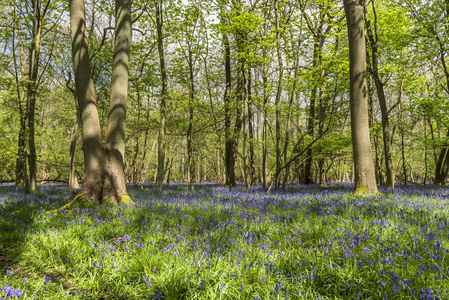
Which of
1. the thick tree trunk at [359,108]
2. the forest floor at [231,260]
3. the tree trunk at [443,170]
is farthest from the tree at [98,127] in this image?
the tree trunk at [443,170]

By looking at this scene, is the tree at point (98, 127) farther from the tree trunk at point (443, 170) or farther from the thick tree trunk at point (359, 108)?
the tree trunk at point (443, 170)

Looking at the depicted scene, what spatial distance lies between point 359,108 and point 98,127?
7441 mm

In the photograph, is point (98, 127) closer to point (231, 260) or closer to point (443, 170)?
point (231, 260)

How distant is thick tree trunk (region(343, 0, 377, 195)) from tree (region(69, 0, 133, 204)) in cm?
650

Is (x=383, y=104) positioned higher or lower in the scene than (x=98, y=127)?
higher

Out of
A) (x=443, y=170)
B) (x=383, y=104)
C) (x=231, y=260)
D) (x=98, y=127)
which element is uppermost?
(x=383, y=104)

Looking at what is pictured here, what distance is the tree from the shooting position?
602cm

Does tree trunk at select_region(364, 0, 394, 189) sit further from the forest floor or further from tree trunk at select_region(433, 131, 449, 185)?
tree trunk at select_region(433, 131, 449, 185)

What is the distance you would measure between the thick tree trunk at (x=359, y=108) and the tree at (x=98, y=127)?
21.3 feet

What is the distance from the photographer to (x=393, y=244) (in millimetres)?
2951

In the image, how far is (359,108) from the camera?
23.6ft

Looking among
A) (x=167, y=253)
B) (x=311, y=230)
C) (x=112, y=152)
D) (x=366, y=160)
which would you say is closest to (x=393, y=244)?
(x=311, y=230)

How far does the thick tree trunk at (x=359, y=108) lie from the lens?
696cm

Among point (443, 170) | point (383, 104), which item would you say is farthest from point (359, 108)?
point (443, 170)
